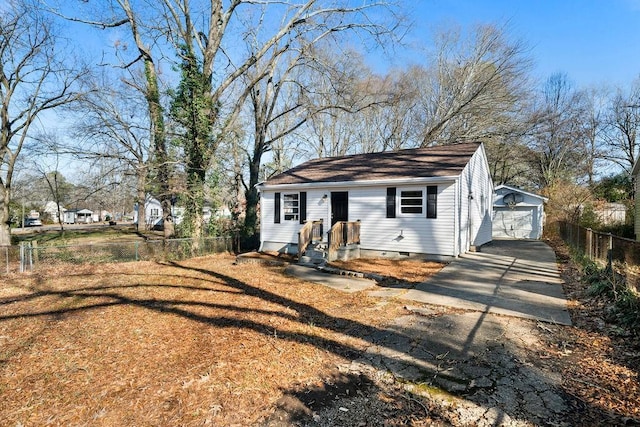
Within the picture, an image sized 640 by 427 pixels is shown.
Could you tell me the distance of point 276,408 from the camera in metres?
2.95

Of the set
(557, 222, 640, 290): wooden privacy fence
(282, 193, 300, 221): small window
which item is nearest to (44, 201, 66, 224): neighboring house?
(282, 193, 300, 221): small window

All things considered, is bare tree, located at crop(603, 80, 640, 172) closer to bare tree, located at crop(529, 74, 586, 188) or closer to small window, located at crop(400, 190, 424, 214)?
bare tree, located at crop(529, 74, 586, 188)

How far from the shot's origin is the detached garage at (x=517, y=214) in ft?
63.3

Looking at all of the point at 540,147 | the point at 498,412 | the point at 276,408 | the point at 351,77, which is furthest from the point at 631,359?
the point at 540,147

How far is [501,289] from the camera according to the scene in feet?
23.2

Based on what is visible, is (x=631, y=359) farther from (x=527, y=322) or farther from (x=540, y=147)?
(x=540, y=147)

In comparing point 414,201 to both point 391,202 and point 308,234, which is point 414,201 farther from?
point 308,234

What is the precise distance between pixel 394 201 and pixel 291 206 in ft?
15.2

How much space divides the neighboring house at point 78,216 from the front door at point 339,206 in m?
68.6

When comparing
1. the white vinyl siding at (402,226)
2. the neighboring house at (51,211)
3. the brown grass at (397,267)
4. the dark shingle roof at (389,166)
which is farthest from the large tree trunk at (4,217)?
the neighboring house at (51,211)

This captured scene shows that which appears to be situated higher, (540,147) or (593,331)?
(540,147)

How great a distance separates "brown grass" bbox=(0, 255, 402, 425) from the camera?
3.02 metres

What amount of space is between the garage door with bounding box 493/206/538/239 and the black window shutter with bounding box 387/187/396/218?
1211cm

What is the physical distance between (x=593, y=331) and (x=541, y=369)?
1862 millimetres
